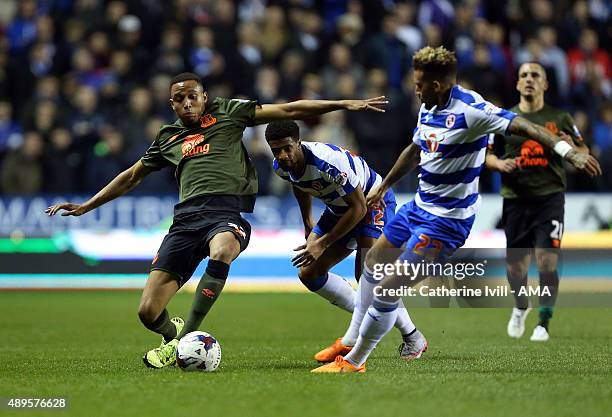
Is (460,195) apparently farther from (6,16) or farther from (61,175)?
(6,16)

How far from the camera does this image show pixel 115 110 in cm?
1844

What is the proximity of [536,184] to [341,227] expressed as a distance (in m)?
3.28

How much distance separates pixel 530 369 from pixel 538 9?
1363 cm

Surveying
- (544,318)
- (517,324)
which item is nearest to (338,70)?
(517,324)

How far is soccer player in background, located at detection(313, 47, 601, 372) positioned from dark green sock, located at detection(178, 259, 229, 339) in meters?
1.01

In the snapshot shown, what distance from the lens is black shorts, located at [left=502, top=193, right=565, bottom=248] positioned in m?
11.1

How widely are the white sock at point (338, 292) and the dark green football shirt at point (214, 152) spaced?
3.67ft

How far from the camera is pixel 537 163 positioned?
36.4ft

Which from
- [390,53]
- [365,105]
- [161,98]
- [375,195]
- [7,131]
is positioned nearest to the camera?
[365,105]

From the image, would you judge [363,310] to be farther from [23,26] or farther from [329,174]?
[23,26]

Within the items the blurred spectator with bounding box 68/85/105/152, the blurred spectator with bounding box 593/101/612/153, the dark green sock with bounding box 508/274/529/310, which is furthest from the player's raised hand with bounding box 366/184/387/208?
the blurred spectator with bounding box 593/101/612/153

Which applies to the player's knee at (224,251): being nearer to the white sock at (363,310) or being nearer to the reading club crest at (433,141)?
the white sock at (363,310)

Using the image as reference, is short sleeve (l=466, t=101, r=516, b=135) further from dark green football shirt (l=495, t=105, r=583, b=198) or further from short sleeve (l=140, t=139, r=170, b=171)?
dark green football shirt (l=495, t=105, r=583, b=198)

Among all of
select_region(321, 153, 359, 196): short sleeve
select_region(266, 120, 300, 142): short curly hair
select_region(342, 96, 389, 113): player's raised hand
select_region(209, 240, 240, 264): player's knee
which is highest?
select_region(342, 96, 389, 113): player's raised hand
